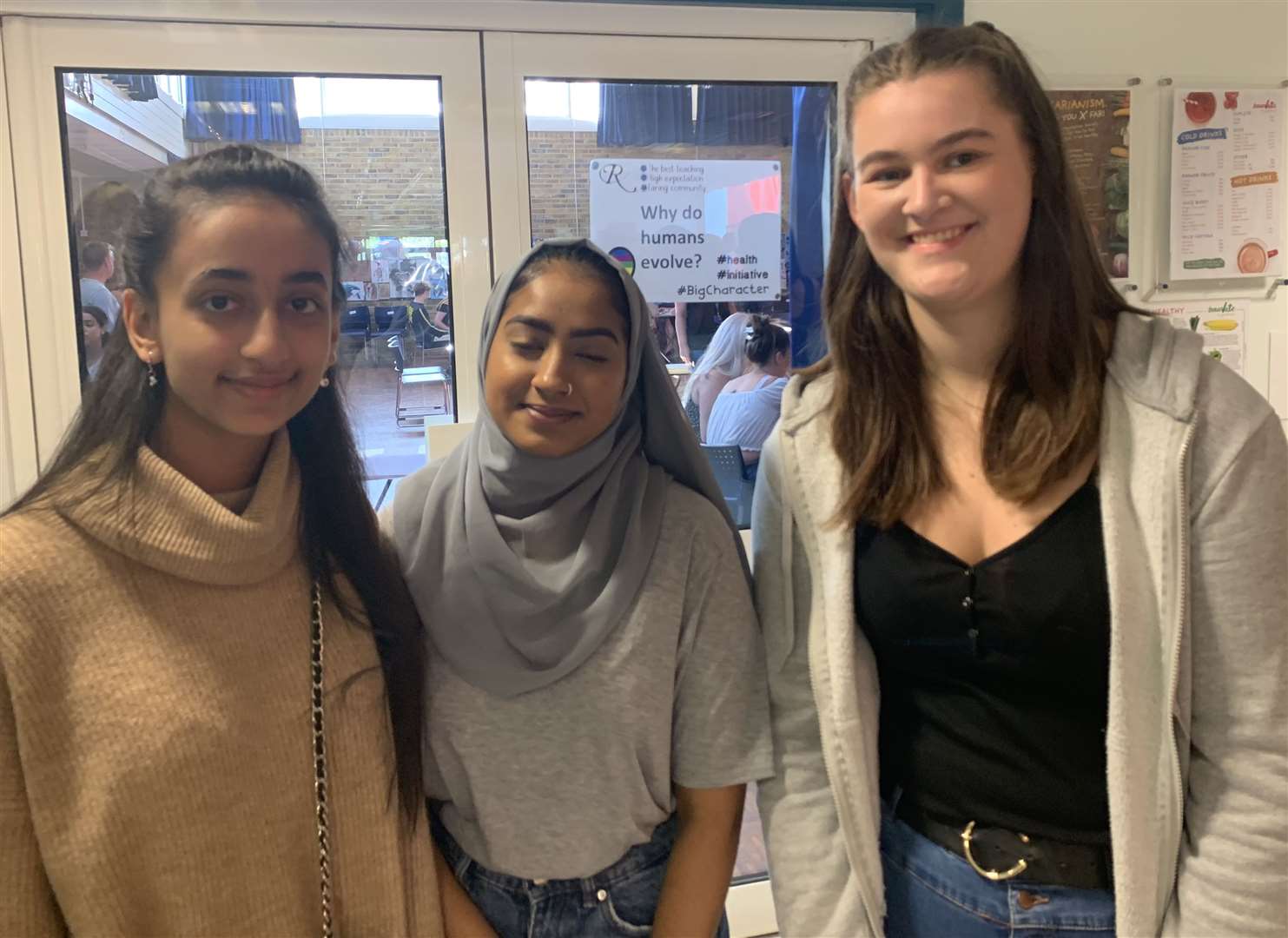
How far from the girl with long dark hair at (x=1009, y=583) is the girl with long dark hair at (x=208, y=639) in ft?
1.69

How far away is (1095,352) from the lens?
1.08 meters

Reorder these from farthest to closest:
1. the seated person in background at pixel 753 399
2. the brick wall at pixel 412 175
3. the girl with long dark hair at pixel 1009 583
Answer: the seated person in background at pixel 753 399
the brick wall at pixel 412 175
the girl with long dark hair at pixel 1009 583

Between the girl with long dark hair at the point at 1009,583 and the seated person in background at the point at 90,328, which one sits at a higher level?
the seated person in background at the point at 90,328

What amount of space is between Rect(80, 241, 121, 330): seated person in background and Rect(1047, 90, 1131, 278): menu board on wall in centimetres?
210

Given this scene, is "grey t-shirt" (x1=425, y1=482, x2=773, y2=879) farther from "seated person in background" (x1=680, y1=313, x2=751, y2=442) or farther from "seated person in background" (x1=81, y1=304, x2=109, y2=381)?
"seated person in background" (x1=81, y1=304, x2=109, y2=381)

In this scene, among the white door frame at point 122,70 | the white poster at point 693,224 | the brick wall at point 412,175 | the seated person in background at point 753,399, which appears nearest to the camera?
the white door frame at point 122,70

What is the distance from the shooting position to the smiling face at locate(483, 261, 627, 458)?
3.55 feet

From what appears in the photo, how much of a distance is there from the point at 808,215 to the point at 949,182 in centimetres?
124

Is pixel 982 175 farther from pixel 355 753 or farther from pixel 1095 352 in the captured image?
pixel 355 753

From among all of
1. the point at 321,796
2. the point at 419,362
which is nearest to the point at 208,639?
the point at 321,796

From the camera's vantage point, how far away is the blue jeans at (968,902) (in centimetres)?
101

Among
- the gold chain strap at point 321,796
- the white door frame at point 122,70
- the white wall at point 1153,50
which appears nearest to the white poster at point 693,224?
the white door frame at point 122,70

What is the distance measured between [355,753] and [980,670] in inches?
27.8

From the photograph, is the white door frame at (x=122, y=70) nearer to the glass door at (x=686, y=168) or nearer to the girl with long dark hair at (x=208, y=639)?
the glass door at (x=686, y=168)
